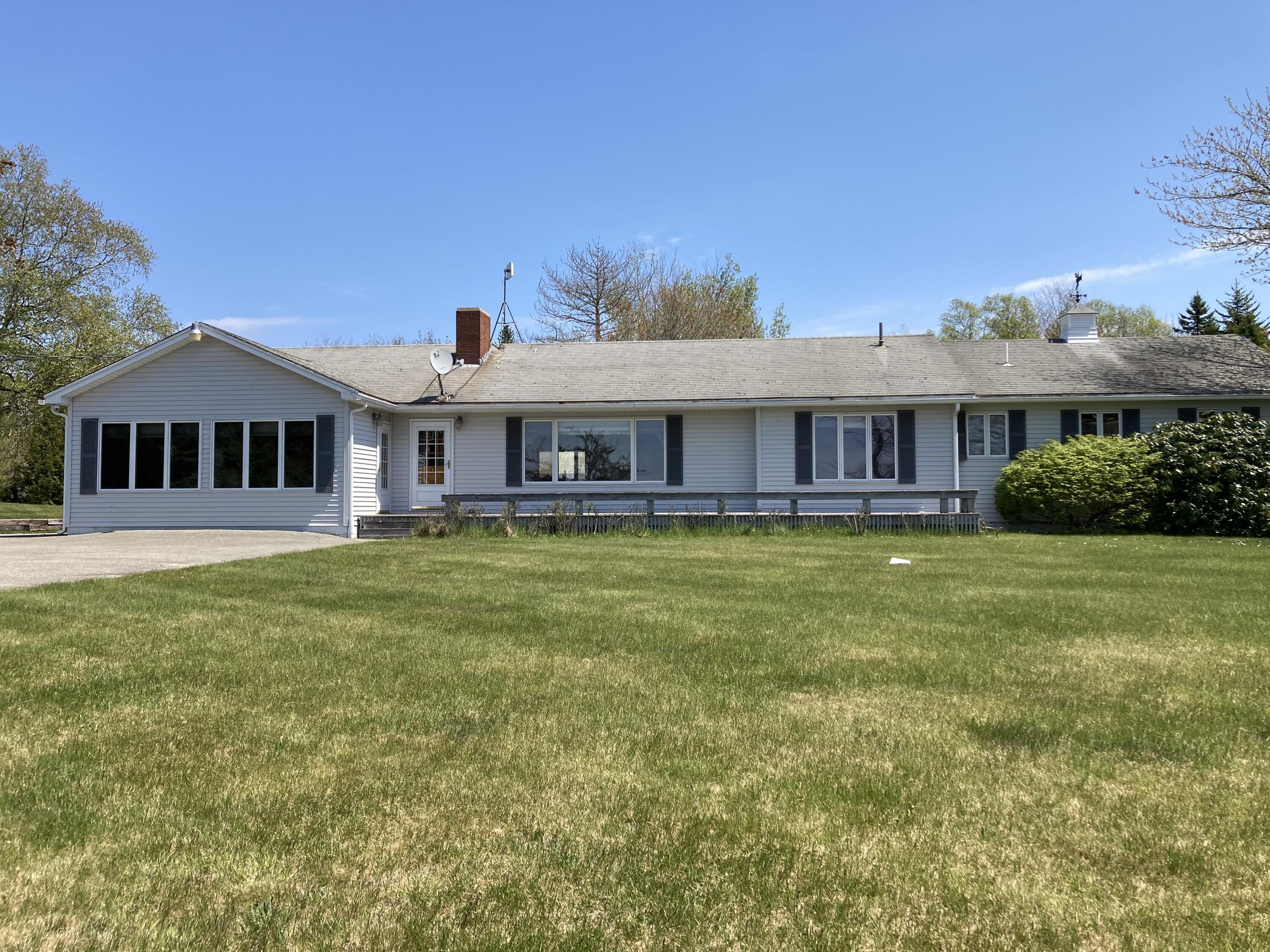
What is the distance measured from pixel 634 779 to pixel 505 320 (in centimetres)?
2997

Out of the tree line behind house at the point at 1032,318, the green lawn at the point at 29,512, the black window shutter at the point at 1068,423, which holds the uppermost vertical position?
the tree line behind house at the point at 1032,318

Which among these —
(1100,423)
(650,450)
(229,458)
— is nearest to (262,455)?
(229,458)

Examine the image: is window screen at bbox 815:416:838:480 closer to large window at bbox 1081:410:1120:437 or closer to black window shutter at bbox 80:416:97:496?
large window at bbox 1081:410:1120:437

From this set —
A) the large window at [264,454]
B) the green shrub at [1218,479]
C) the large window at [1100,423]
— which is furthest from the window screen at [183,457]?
the large window at [1100,423]

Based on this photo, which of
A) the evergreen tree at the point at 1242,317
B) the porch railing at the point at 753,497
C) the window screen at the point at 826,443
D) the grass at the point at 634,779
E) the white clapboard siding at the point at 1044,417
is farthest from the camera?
the evergreen tree at the point at 1242,317

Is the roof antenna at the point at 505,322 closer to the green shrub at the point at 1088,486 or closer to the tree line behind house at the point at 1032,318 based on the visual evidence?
the green shrub at the point at 1088,486

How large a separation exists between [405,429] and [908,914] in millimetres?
18153

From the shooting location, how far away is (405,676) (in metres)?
4.77

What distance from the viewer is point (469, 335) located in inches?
846

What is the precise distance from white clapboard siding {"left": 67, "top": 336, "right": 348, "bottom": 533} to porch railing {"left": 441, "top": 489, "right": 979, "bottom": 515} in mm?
2982

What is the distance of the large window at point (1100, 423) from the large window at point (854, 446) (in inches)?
199

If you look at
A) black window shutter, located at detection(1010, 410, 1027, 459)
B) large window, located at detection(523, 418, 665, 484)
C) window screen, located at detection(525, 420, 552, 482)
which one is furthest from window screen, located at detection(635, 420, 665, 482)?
black window shutter, located at detection(1010, 410, 1027, 459)

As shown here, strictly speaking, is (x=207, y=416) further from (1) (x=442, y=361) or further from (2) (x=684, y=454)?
(2) (x=684, y=454)

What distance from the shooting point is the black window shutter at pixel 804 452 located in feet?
60.0
